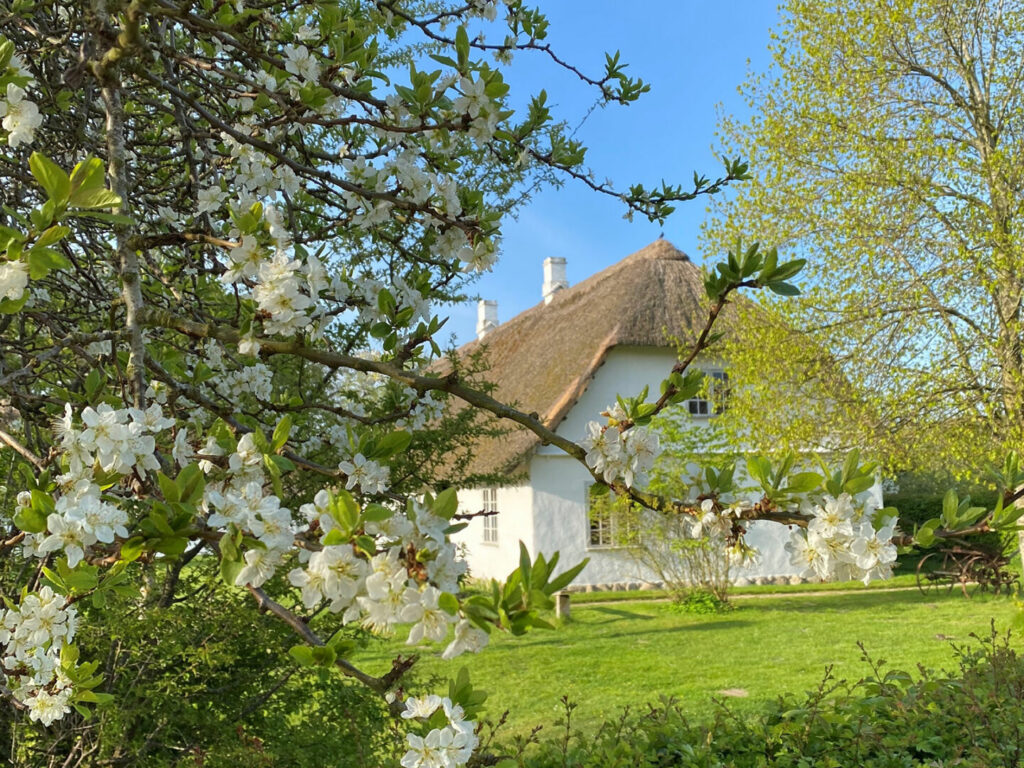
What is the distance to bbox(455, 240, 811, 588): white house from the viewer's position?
42.8 ft

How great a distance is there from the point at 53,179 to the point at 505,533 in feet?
44.2

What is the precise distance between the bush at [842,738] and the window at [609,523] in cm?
807

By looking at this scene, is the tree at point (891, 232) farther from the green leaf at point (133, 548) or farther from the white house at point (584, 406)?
the green leaf at point (133, 548)

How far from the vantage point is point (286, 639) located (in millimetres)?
3258

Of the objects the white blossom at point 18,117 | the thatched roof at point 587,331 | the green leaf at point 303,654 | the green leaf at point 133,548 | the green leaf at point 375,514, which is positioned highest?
the thatched roof at point 587,331

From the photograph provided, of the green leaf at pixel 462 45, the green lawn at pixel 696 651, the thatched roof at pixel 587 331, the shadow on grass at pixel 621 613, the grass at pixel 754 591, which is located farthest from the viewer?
the thatched roof at pixel 587 331

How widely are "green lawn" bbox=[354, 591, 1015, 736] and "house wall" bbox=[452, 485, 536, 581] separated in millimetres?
1947

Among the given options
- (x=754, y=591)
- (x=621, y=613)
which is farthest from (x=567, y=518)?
(x=754, y=591)

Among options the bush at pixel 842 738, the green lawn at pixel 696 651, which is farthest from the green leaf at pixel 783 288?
the green lawn at pixel 696 651

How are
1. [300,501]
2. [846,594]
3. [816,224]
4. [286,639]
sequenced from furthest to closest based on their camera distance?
[846,594], [816,224], [300,501], [286,639]

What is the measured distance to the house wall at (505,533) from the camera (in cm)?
A: 1306

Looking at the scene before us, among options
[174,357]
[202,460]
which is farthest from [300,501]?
[202,460]

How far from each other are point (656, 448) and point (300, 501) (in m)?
2.64

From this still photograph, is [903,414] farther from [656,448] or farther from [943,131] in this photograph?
[656,448]
